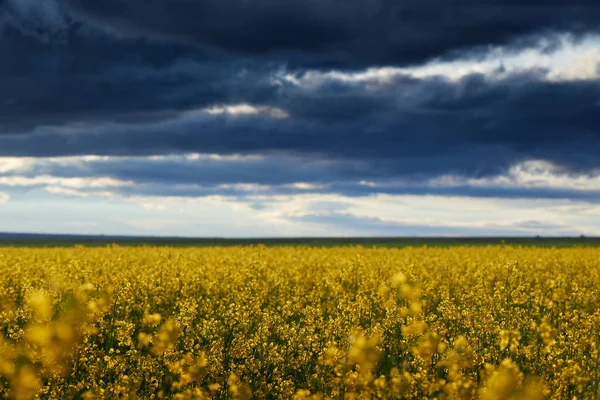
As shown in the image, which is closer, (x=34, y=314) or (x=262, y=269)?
(x=34, y=314)

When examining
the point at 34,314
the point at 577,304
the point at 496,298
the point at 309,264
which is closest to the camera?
the point at 34,314

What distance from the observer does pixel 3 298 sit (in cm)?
1490

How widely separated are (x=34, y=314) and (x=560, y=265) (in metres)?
21.1

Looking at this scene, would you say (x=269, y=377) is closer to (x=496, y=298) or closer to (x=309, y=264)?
(x=496, y=298)

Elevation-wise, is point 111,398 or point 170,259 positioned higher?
point 170,259

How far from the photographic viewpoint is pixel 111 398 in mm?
8141

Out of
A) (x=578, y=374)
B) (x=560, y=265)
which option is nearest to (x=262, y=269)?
(x=578, y=374)

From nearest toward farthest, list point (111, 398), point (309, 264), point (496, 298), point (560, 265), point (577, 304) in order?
point (111, 398) → point (496, 298) → point (577, 304) → point (309, 264) → point (560, 265)

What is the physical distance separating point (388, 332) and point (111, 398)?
5.49 metres

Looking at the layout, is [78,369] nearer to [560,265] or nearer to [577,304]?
[577,304]

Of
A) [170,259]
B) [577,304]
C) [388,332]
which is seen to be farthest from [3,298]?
[577,304]

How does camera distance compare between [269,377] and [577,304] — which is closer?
[269,377]

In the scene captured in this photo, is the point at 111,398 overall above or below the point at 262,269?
below

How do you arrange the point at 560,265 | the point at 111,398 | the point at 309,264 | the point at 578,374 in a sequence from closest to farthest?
the point at 111,398 < the point at 578,374 < the point at 309,264 < the point at 560,265
